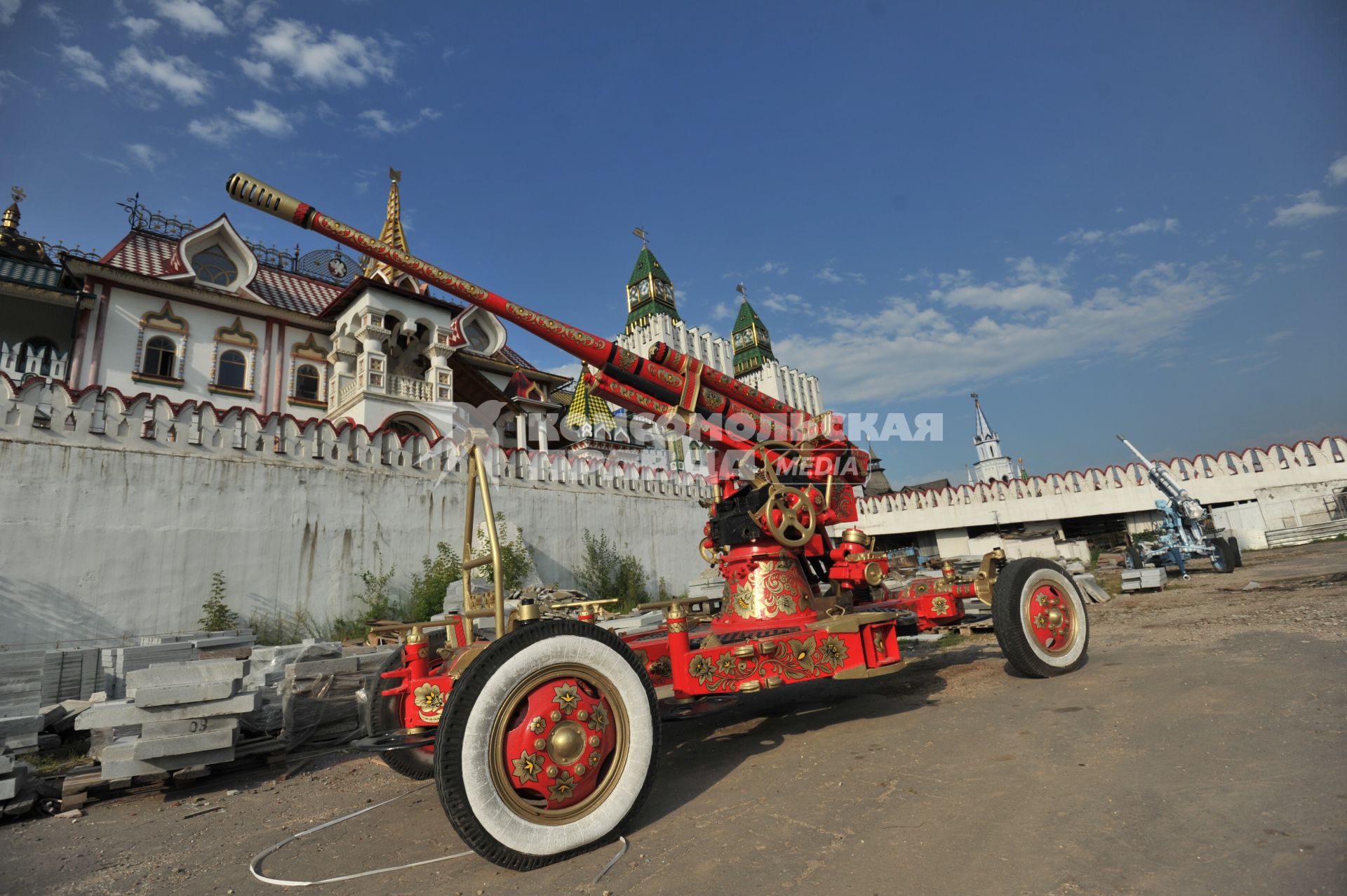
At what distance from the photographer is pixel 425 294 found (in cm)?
2009

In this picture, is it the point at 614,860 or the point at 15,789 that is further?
the point at 15,789

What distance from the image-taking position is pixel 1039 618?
5391 mm

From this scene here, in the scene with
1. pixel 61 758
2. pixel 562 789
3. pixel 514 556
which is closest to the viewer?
pixel 562 789

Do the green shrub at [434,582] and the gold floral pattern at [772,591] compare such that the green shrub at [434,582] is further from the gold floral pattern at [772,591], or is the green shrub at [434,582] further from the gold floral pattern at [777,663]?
the gold floral pattern at [777,663]

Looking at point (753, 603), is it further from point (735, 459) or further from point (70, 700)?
point (70, 700)

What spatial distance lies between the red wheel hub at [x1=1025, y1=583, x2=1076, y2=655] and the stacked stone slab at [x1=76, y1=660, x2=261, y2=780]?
6.62m

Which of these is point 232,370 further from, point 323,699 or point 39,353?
point 323,699

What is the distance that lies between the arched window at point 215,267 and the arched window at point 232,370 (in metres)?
2.25

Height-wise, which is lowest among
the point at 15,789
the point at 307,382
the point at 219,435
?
the point at 15,789

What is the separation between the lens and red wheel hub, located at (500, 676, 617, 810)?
8.62ft

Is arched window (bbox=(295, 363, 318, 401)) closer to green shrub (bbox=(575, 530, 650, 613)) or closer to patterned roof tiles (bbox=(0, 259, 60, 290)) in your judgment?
patterned roof tiles (bbox=(0, 259, 60, 290))

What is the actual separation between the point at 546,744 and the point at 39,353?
22.0 metres

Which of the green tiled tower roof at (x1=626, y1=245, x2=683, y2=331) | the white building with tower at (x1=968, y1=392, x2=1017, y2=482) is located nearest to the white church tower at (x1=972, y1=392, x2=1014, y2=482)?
the white building with tower at (x1=968, y1=392, x2=1017, y2=482)

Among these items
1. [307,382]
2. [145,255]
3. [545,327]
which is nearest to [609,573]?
[307,382]
